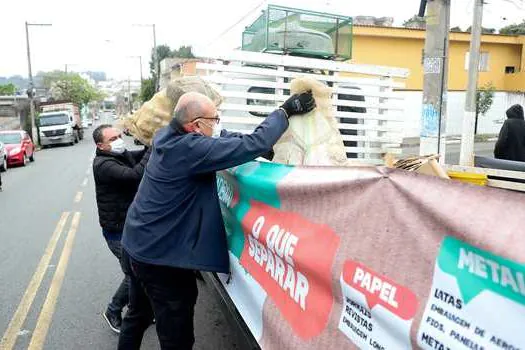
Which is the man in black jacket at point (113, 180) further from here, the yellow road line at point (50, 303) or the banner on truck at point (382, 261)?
the banner on truck at point (382, 261)

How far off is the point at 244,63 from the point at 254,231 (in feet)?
8.24

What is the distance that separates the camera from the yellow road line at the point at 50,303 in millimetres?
4320

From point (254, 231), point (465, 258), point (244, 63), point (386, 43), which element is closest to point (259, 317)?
point (254, 231)

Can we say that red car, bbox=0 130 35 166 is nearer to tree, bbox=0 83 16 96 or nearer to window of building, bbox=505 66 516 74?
window of building, bbox=505 66 516 74

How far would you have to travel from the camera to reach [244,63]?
16.0ft

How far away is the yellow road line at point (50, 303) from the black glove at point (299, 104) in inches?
113

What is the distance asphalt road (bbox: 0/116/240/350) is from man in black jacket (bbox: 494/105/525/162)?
16.2ft

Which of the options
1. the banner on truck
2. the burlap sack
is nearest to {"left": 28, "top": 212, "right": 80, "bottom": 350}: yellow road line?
the burlap sack

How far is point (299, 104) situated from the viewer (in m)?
3.13

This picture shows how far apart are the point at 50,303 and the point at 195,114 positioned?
3.28 m

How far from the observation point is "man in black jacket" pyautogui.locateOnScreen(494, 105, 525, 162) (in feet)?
24.5

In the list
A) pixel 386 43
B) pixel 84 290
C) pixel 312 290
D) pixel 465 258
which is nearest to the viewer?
pixel 465 258

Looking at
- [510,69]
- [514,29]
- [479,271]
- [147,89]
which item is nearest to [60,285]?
[479,271]

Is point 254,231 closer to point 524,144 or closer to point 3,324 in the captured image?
point 3,324
